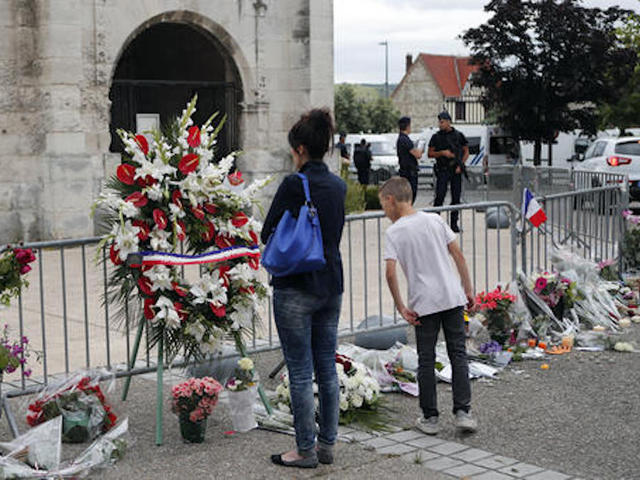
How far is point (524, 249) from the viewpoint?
933cm

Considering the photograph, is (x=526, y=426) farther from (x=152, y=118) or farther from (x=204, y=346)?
(x=152, y=118)

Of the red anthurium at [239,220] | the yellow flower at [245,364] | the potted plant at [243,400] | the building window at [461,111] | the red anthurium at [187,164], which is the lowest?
the potted plant at [243,400]

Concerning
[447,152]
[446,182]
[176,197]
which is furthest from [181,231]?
[446,182]

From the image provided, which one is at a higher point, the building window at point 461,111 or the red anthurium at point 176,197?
the building window at point 461,111

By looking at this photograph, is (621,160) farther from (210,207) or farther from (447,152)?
(210,207)

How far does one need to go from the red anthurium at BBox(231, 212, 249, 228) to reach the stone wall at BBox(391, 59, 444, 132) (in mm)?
78166

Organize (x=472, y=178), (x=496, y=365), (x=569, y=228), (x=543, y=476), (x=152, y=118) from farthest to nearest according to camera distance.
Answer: (x=472, y=178) < (x=152, y=118) < (x=569, y=228) < (x=496, y=365) < (x=543, y=476)

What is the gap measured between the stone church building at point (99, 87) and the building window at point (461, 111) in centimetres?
6585

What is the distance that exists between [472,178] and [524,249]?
40.8 ft

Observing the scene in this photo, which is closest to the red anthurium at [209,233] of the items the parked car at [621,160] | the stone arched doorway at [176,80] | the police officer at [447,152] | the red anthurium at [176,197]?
the red anthurium at [176,197]

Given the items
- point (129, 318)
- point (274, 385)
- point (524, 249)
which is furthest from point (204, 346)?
point (524, 249)

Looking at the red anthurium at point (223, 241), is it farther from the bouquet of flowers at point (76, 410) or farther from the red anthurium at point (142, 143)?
the bouquet of flowers at point (76, 410)

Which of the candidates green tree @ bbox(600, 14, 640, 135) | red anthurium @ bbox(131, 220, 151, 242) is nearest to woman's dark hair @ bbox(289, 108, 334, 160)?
red anthurium @ bbox(131, 220, 151, 242)

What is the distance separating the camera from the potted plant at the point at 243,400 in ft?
20.6
